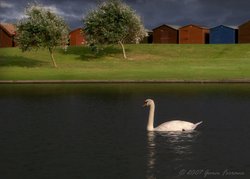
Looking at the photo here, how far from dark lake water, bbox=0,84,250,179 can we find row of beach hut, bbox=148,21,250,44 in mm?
76433

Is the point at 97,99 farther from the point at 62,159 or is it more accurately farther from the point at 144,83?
the point at 62,159

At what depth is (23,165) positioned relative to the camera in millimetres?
21812

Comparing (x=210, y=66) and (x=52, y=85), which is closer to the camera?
(x=52, y=85)

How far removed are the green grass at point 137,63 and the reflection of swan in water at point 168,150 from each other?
4134 cm

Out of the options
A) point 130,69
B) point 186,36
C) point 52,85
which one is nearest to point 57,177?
point 52,85

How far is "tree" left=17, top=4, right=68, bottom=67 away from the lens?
84.1 m

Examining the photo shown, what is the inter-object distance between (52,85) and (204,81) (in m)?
17.7

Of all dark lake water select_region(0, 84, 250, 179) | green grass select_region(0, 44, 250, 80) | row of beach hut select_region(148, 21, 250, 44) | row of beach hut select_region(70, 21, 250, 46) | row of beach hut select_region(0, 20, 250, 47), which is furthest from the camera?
row of beach hut select_region(0, 20, 250, 47)

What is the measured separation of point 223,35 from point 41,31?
54097 mm

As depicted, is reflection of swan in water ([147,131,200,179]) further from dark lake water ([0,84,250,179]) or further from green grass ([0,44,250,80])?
green grass ([0,44,250,80])

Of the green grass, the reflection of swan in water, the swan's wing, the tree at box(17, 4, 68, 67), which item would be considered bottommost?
the reflection of swan in water

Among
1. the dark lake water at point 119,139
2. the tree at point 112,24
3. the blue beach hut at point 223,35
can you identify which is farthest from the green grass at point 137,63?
the dark lake water at point 119,139

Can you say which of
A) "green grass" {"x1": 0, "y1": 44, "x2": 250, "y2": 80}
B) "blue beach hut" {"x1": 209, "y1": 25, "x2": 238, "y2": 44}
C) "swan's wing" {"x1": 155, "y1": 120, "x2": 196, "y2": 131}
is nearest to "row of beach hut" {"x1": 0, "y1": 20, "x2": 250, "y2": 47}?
"blue beach hut" {"x1": 209, "y1": 25, "x2": 238, "y2": 44}

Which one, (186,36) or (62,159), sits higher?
(186,36)
